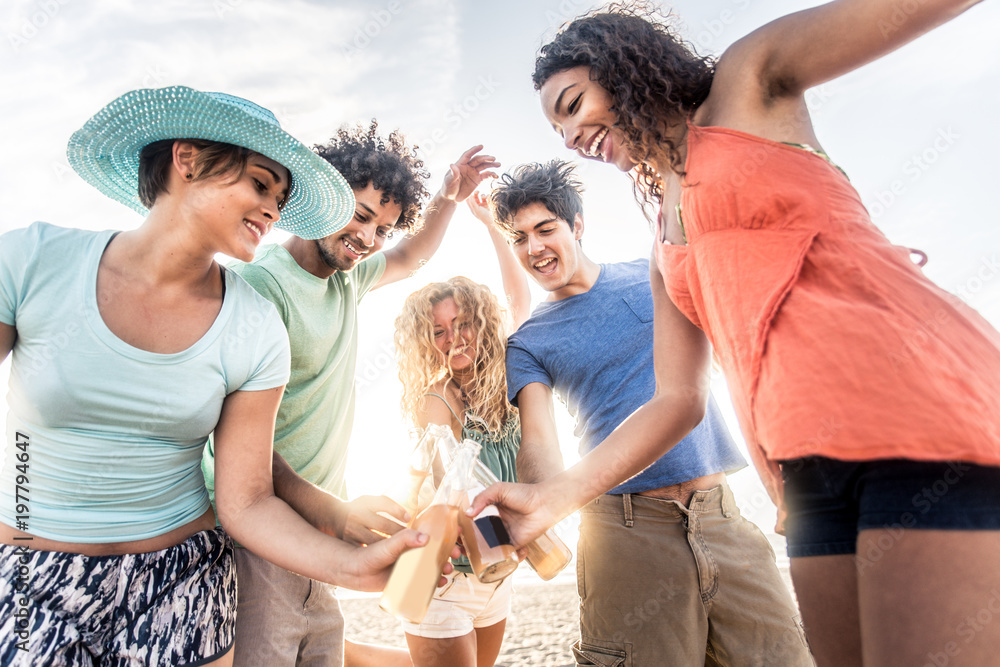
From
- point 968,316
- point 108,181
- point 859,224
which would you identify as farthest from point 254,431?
point 968,316

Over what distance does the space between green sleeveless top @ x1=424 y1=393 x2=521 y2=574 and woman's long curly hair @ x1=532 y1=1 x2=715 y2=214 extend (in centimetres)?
177

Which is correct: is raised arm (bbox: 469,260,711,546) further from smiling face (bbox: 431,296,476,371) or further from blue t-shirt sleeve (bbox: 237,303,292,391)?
smiling face (bbox: 431,296,476,371)

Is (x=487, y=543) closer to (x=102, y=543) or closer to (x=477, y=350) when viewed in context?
(x=102, y=543)

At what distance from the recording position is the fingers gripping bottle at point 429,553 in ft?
5.49

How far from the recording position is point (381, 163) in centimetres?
353

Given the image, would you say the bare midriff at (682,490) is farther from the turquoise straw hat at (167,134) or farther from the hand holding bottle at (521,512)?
the turquoise straw hat at (167,134)

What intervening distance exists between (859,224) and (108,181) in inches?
99.3

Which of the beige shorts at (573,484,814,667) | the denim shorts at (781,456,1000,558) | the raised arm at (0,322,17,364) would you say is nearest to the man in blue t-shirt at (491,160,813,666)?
the beige shorts at (573,484,814,667)

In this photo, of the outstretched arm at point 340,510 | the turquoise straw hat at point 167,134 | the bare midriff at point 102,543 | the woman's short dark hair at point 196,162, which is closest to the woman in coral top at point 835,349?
the outstretched arm at point 340,510

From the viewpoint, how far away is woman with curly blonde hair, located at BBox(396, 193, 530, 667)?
9.68 ft

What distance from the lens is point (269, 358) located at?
79.1 inches

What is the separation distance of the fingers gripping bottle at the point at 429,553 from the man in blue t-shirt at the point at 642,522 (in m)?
0.65

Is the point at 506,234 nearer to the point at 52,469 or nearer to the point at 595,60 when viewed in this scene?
the point at 595,60

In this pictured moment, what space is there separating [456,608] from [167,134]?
99.0 inches
